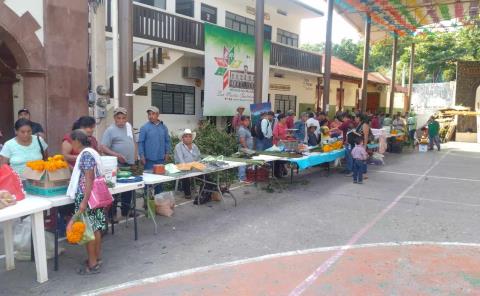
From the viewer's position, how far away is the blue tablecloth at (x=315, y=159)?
29.7 ft

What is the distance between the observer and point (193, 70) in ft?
54.6

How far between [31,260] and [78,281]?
0.92m

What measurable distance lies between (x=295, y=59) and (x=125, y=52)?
15.0m

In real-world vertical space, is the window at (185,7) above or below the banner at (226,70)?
above

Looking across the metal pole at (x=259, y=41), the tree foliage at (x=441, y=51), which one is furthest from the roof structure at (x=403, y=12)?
the metal pole at (x=259, y=41)

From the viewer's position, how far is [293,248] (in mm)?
5477

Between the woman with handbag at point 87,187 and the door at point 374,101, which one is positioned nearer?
the woman with handbag at point 87,187

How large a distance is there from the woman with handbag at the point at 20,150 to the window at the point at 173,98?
395 inches

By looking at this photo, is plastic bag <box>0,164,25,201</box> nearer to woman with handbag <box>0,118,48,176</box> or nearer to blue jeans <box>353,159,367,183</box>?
woman with handbag <box>0,118,48,176</box>

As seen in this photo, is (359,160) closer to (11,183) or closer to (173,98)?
(11,183)

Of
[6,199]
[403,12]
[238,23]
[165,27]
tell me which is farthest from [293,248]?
[403,12]

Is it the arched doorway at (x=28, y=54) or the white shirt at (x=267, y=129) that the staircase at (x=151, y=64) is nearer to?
the white shirt at (x=267, y=129)

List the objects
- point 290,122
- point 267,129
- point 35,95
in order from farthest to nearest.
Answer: point 290,122, point 267,129, point 35,95

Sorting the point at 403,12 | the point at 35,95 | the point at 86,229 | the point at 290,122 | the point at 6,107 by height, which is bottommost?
the point at 86,229
